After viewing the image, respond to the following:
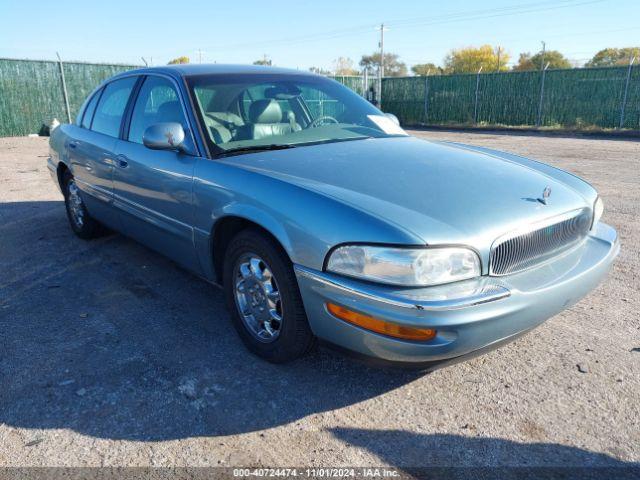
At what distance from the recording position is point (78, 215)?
5180mm

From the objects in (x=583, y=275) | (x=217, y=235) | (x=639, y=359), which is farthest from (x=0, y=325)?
(x=639, y=359)

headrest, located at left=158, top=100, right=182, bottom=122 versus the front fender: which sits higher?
headrest, located at left=158, top=100, right=182, bottom=122

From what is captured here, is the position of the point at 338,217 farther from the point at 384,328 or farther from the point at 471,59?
the point at 471,59

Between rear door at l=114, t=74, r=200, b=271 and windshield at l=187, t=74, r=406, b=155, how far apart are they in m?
0.19

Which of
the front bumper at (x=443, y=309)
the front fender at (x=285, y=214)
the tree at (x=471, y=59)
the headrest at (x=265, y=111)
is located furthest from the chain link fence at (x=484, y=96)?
the tree at (x=471, y=59)

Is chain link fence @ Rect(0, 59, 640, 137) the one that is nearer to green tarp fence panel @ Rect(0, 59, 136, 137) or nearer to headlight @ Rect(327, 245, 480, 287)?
green tarp fence panel @ Rect(0, 59, 136, 137)

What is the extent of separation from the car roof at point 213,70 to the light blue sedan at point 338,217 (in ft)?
0.08

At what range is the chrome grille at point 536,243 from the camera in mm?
2299

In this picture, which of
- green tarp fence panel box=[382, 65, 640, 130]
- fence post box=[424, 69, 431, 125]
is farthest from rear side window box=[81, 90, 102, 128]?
fence post box=[424, 69, 431, 125]

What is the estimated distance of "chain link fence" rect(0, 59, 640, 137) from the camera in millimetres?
16578

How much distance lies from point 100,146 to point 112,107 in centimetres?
38

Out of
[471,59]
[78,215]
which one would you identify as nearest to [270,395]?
[78,215]

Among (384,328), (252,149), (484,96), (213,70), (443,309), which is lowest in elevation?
(384,328)

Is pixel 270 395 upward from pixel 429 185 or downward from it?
downward
